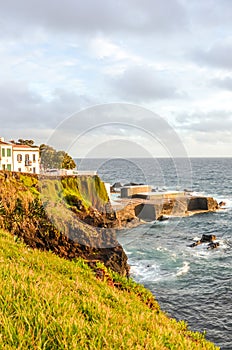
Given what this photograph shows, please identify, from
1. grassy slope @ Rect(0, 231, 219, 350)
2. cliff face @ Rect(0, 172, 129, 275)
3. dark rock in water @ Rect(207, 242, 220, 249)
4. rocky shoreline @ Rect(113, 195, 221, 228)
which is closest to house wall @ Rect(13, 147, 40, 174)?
cliff face @ Rect(0, 172, 129, 275)

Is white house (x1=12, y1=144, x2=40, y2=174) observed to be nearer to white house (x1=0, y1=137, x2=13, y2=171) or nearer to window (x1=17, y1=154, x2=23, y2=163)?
window (x1=17, y1=154, x2=23, y2=163)

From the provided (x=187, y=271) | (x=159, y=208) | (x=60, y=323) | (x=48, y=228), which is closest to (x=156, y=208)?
(x=159, y=208)

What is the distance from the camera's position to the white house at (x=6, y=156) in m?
40.0

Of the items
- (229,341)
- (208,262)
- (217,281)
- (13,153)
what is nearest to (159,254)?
(208,262)

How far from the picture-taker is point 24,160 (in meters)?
43.6

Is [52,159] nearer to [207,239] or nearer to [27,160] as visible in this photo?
[27,160]

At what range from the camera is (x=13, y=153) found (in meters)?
42.4

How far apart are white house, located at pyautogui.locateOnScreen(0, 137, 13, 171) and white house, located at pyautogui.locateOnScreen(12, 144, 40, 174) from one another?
78 centimetres

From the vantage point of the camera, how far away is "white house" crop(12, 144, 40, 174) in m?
42.2

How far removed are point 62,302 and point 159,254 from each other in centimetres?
2893

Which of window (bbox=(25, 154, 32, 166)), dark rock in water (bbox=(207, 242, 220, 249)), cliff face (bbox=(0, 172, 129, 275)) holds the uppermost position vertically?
window (bbox=(25, 154, 32, 166))

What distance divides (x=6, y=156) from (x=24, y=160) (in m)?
2.98

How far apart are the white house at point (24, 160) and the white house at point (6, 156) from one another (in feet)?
2.54

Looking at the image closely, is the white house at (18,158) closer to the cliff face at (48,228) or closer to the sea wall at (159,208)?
the cliff face at (48,228)
